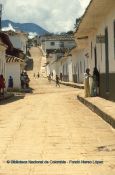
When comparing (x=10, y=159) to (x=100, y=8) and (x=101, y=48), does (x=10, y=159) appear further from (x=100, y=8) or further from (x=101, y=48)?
(x=101, y=48)

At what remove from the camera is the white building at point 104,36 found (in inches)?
738

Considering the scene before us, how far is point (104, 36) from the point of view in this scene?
2125 cm

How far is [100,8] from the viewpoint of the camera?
19.2 meters

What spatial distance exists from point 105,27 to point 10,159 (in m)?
12.9

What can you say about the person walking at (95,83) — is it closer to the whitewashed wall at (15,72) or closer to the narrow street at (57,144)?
the narrow street at (57,144)

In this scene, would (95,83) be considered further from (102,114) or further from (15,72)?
(15,72)

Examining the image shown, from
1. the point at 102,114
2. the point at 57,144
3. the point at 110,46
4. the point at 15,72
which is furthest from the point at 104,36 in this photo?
the point at 15,72

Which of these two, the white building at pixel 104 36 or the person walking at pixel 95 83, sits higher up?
the white building at pixel 104 36

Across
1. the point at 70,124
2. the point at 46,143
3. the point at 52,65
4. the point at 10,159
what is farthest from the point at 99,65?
the point at 52,65

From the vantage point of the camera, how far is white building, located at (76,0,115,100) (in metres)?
18.8

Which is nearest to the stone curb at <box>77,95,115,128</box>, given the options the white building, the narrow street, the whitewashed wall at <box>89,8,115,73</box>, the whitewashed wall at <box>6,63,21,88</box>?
the narrow street

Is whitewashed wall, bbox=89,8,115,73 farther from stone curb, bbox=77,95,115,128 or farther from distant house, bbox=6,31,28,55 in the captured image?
distant house, bbox=6,31,28,55

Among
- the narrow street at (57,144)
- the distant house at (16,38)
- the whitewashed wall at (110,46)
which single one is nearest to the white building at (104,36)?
the whitewashed wall at (110,46)

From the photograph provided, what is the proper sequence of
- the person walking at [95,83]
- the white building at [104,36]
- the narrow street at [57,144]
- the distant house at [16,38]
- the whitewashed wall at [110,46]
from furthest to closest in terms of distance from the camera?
the distant house at [16,38] → the person walking at [95,83] → the whitewashed wall at [110,46] → the white building at [104,36] → the narrow street at [57,144]
